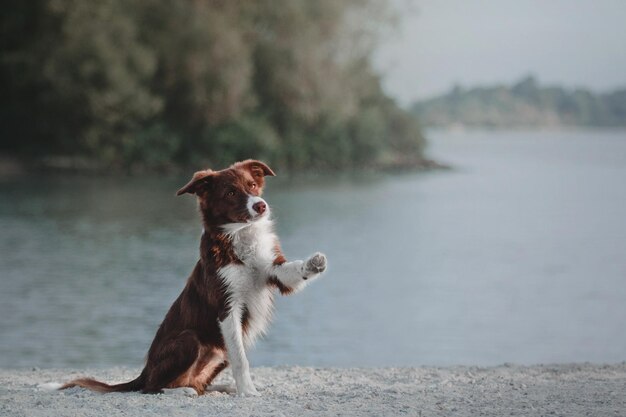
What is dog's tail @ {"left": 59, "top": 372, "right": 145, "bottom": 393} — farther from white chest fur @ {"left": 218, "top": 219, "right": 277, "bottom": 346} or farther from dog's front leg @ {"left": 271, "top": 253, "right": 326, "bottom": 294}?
dog's front leg @ {"left": 271, "top": 253, "right": 326, "bottom": 294}

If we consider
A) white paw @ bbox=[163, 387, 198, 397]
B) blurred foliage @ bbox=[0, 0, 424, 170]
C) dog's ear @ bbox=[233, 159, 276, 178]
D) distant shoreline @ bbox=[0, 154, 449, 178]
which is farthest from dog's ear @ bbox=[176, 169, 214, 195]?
distant shoreline @ bbox=[0, 154, 449, 178]

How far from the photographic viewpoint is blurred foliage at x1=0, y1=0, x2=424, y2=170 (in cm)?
3562

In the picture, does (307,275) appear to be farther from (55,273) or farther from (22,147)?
(22,147)

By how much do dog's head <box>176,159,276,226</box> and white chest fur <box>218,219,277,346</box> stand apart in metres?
0.13

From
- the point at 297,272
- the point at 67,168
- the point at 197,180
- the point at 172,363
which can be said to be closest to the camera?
the point at 297,272

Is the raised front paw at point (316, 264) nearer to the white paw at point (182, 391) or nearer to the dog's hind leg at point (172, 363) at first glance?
the dog's hind leg at point (172, 363)

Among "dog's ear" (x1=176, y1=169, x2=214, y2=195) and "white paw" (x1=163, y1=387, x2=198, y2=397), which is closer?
"dog's ear" (x1=176, y1=169, x2=214, y2=195)

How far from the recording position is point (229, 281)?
6.61 meters

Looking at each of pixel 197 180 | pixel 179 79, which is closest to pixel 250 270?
pixel 197 180

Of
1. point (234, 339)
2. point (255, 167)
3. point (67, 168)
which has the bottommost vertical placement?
point (234, 339)

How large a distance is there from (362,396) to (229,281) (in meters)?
1.43

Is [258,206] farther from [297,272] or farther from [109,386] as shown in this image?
[109,386]

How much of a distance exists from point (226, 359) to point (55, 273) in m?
12.6

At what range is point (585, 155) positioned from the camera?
63156 millimetres
